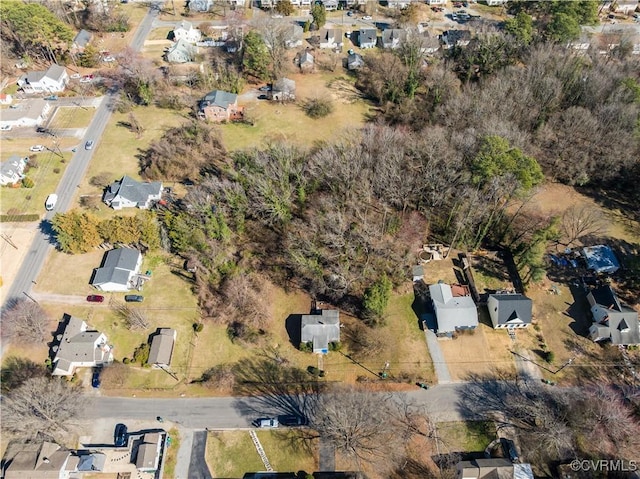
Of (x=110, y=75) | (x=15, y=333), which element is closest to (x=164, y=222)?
(x=15, y=333)

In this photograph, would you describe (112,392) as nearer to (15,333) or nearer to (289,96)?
(15,333)

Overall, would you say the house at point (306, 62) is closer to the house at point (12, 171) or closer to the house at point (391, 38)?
the house at point (391, 38)

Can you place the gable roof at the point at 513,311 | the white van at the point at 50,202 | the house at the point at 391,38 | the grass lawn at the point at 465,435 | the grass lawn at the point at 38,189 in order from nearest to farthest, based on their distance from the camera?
the grass lawn at the point at 465,435 → the gable roof at the point at 513,311 → the white van at the point at 50,202 → the grass lawn at the point at 38,189 → the house at the point at 391,38

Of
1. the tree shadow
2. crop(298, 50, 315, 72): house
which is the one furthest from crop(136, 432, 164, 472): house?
crop(298, 50, 315, 72): house

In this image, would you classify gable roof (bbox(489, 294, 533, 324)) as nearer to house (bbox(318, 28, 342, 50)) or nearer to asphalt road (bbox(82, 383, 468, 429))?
asphalt road (bbox(82, 383, 468, 429))

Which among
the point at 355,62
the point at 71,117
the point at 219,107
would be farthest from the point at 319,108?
the point at 71,117

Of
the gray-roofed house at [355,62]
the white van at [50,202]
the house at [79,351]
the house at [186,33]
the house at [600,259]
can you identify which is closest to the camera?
the house at [79,351]

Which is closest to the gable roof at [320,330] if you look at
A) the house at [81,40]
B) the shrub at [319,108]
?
the shrub at [319,108]
